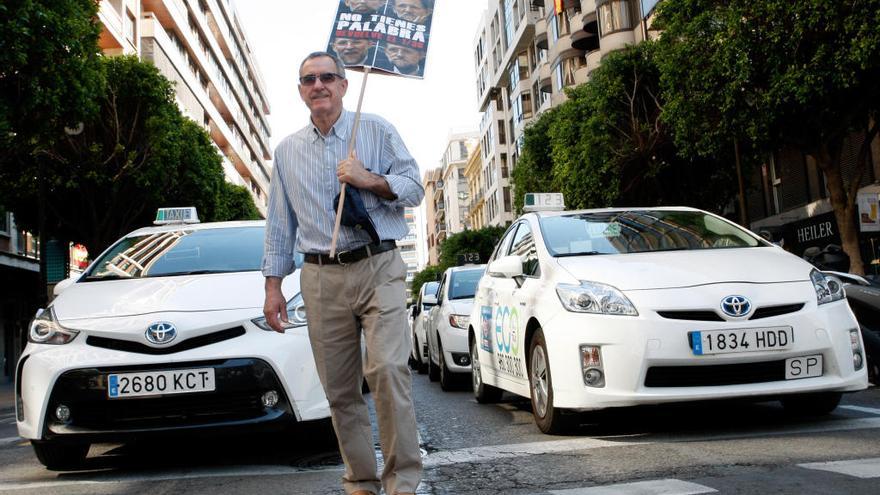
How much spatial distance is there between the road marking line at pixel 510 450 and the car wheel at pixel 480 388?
2.82 metres

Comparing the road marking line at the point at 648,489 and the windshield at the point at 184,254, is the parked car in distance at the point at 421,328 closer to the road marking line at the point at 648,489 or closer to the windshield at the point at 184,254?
the windshield at the point at 184,254

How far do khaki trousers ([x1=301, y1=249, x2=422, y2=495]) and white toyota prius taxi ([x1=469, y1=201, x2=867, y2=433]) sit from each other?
205 cm

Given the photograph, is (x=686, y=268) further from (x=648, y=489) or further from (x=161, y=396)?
(x=161, y=396)

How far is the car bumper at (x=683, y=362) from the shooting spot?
5.52 m

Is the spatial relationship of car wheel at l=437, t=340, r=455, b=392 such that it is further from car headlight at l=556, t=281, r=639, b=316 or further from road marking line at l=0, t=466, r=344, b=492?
road marking line at l=0, t=466, r=344, b=492

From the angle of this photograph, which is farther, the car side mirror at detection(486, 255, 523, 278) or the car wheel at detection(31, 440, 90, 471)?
the car side mirror at detection(486, 255, 523, 278)

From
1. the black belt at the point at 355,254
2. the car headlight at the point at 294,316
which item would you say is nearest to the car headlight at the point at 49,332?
the car headlight at the point at 294,316

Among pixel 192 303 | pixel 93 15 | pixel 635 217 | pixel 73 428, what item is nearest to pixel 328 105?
pixel 192 303

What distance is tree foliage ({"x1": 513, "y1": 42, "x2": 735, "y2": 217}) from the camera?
28219 millimetres

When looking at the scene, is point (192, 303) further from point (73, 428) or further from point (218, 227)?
point (218, 227)

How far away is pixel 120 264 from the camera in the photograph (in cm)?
666

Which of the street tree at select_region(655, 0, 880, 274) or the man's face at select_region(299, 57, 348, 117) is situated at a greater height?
the street tree at select_region(655, 0, 880, 274)

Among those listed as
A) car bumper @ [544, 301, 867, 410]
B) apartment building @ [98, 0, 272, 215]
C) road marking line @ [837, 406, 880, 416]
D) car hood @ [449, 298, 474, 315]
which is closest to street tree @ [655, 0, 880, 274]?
car hood @ [449, 298, 474, 315]

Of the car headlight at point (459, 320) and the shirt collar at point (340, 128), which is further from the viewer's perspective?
the car headlight at point (459, 320)
